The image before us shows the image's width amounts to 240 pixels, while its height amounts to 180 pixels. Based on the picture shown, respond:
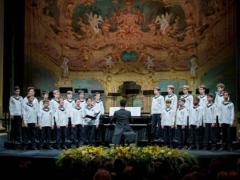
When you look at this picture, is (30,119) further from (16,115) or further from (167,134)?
(167,134)

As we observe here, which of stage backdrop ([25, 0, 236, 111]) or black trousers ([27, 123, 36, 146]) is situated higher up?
stage backdrop ([25, 0, 236, 111])

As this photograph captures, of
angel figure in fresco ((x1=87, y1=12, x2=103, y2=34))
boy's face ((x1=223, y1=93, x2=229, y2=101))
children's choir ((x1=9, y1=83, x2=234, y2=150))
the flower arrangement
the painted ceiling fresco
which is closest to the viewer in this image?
the flower arrangement

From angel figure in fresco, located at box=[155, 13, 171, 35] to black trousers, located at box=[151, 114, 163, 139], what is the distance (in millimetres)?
5565

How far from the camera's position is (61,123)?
14.9 meters

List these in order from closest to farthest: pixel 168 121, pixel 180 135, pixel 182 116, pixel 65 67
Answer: pixel 182 116
pixel 180 135
pixel 168 121
pixel 65 67

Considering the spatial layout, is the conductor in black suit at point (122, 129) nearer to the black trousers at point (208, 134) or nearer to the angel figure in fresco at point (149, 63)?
the black trousers at point (208, 134)

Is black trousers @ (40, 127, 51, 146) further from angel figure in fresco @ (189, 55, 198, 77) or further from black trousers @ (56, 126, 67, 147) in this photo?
angel figure in fresco @ (189, 55, 198, 77)

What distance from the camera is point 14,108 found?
47.3 ft

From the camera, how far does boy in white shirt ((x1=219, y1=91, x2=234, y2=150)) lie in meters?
13.9

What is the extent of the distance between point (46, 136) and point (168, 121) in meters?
3.81

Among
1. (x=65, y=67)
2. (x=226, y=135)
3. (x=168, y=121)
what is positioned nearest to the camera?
(x=226, y=135)

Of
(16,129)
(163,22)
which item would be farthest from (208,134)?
(163,22)

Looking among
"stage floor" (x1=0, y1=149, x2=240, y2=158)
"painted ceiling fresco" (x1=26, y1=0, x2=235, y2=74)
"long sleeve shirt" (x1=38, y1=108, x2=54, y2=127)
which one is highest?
"painted ceiling fresco" (x1=26, y1=0, x2=235, y2=74)

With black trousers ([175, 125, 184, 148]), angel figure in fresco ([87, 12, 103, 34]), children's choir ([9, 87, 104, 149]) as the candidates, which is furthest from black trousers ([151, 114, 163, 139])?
angel figure in fresco ([87, 12, 103, 34])
